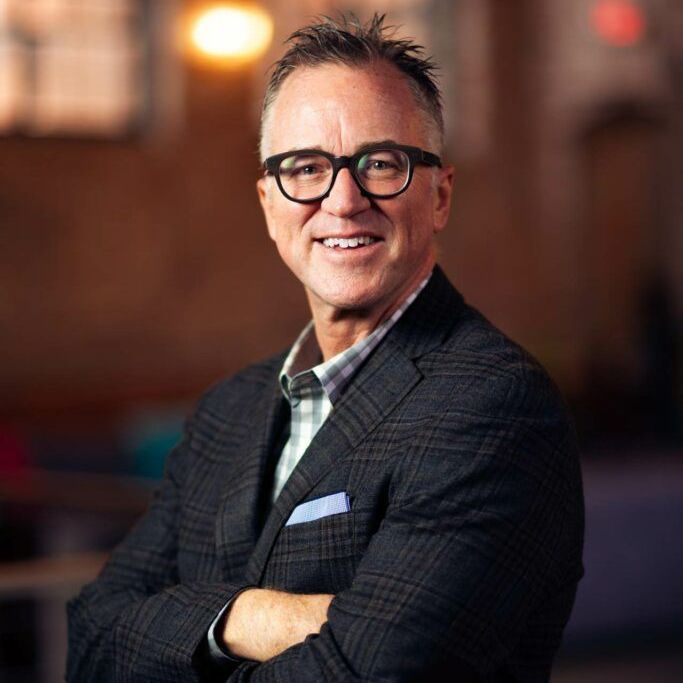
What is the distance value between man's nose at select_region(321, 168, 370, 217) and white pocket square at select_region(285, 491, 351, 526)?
428mm

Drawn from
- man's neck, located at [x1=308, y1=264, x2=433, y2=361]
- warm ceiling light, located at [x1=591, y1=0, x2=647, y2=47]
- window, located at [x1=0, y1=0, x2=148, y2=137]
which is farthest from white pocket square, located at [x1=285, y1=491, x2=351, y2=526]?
warm ceiling light, located at [x1=591, y1=0, x2=647, y2=47]

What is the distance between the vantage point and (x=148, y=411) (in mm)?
8109

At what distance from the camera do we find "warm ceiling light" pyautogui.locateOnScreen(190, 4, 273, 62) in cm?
833

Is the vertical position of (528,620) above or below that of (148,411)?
above

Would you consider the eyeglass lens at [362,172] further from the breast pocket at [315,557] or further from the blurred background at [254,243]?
the blurred background at [254,243]

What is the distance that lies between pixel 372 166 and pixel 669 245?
28.5ft

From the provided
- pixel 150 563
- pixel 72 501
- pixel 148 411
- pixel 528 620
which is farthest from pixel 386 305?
pixel 148 411

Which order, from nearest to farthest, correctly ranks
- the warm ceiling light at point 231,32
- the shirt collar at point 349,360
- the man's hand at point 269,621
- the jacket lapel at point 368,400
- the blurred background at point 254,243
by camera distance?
the man's hand at point 269,621 → the jacket lapel at point 368,400 → the shirt collar at point 349,360 → the blurred background at point 254,243 → the warm ceiling light at point 231,32

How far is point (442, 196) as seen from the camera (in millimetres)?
1726

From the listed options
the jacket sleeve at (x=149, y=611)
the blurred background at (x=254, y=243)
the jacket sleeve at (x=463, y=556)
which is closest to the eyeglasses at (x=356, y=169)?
the jacket sleeve at (x=463, y=556)

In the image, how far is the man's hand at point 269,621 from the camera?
145 centimetres

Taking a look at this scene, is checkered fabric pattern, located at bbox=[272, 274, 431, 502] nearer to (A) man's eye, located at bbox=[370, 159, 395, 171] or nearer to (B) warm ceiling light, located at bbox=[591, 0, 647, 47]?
(A) man's eye, located at bbox=[370, 159, 395, 171]

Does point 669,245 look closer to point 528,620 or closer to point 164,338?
point 164,338

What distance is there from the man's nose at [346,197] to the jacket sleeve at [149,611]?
23.5 inches
